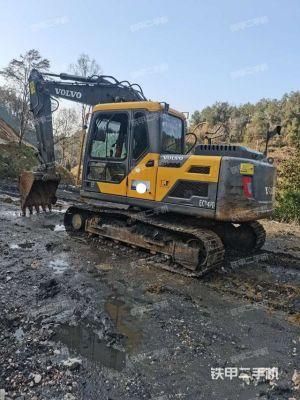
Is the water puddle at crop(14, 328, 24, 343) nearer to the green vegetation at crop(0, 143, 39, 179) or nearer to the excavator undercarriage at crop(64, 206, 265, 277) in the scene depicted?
the excavator undercarriage at crop(64, 206, 265, 277)

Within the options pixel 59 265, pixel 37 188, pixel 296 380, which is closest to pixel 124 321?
pixel 296 380

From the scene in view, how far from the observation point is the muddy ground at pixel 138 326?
3.44 meters

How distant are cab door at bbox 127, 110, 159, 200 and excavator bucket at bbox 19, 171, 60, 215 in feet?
9.76

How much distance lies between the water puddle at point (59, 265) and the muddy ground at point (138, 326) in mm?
34

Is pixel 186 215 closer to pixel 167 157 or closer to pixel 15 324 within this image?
pixel 167 157

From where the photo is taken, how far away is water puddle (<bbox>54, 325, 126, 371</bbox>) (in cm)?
378

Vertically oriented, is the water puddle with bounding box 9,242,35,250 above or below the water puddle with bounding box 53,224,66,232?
below

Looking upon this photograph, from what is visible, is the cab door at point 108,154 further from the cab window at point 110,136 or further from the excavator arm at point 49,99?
the excavator arm at point 49,99

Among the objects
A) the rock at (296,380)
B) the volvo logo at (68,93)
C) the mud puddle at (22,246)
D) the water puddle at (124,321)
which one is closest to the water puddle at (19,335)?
the water puddle at (124,321)

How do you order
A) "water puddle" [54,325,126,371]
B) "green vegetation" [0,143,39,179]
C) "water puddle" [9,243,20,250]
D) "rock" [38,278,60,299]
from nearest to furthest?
"water puddle" [54,325,126,371] < "rock" [38,278,60,299] < "water puddle" [9,243,20,250] < "green vegetation" [0,143,39,179]

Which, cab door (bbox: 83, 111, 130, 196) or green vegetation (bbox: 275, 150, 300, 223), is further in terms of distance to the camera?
green vegetation (bbox: 275, 150, 300, 223)

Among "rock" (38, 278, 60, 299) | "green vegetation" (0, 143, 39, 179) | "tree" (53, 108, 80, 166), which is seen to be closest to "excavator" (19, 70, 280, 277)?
"rock" (38, 278, 60, 299)

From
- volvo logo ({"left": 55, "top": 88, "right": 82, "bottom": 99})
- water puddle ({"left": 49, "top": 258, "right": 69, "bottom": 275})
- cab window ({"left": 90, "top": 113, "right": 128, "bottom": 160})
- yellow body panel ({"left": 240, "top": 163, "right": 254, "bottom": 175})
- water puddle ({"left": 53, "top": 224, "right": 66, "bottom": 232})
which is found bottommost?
water puddle ({"left": 49, "top": 258, "right": 69, "bottom": 275})

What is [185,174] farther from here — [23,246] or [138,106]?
[23,246]
